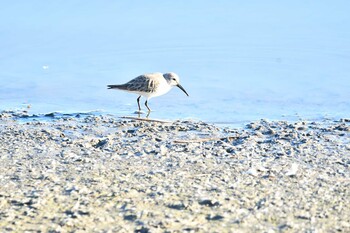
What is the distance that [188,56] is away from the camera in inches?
552

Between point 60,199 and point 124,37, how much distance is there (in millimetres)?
9021

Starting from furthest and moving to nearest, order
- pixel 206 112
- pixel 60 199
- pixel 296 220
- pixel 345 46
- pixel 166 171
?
pixel 345 46 → pixel 206 112 → pixel 166 171 → pixel 60 199 → pixel 296 220

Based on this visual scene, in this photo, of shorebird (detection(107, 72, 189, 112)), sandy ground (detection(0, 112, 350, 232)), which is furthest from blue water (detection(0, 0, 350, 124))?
sandy ground (detection(0, 112, 350, 232))

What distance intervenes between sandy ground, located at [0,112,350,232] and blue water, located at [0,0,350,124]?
1.22 meters

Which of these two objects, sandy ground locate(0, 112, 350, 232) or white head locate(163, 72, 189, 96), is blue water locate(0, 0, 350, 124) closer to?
white head locate(163, 72, 189, 96)

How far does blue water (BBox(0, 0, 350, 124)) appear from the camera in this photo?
11258 millimetres

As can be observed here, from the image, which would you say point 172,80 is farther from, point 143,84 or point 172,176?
point 172,176

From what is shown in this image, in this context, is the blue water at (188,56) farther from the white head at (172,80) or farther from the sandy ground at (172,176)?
the sandy ground at (172,176)

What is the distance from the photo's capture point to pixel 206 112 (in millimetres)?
10758

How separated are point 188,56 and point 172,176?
23.0 ft

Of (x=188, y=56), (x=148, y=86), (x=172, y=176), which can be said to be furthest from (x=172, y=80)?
(x=172, y=176)

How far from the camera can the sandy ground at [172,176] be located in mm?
6023

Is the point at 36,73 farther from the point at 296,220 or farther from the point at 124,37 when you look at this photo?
the point at 296,220

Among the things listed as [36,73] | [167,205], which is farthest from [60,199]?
[36,73]
